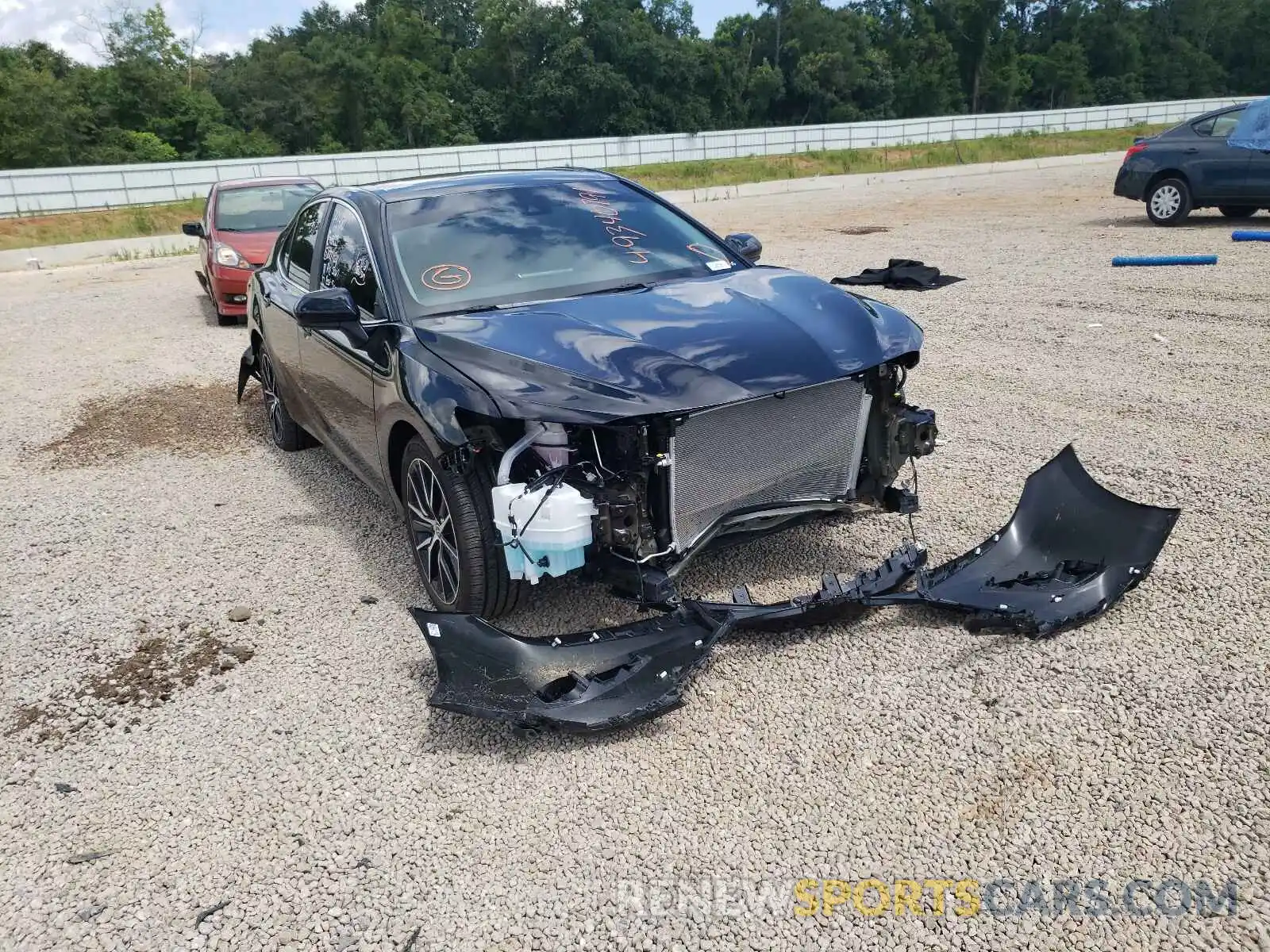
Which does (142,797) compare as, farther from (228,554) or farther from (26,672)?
(228,554)

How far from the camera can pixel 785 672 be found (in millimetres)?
3527

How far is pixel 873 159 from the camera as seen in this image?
43.7 meters

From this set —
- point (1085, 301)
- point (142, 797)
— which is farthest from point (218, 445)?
point (1085, 301)

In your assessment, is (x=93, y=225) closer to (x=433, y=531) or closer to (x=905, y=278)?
(x=905, y=278)

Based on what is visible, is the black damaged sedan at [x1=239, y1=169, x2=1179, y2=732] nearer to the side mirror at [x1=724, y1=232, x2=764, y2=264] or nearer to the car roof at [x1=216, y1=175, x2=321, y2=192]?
the side mirror at [x1=724, y1=232, x2=764, y2=264]

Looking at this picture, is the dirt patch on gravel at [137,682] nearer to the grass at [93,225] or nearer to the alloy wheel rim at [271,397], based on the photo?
the alloy wheel rim at [271,397]

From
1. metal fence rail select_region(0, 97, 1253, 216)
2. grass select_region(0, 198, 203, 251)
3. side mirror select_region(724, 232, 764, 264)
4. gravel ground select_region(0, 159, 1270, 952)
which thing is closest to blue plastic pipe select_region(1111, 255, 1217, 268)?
gravel ground select_region(0, 159, 1270, 952)

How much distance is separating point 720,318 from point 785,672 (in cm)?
137

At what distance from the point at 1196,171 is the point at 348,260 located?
13.3 metres

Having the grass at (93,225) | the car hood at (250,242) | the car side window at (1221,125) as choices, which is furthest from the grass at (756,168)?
the car side window at (1221,125)

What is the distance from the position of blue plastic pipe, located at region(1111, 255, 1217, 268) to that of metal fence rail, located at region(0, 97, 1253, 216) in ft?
55.1

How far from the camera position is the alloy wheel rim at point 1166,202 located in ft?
46.3

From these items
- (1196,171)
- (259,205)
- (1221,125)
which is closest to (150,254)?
(259,205)

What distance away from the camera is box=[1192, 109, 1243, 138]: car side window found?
43.8 ft
